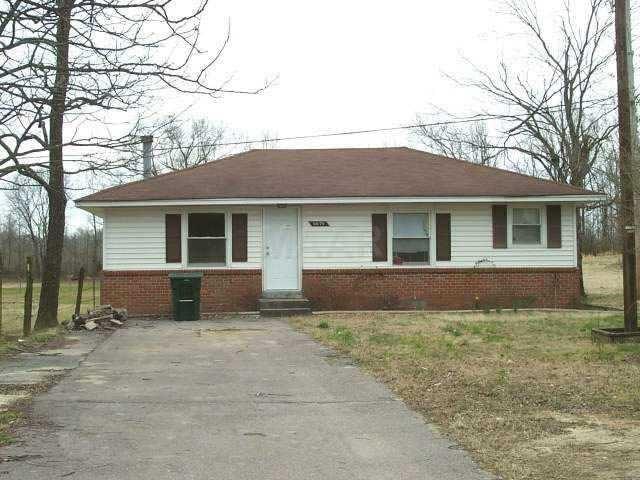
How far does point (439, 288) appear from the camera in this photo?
18.7 metres

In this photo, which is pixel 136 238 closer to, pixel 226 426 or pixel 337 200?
pixel 337 200

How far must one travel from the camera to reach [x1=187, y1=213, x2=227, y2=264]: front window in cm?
1833

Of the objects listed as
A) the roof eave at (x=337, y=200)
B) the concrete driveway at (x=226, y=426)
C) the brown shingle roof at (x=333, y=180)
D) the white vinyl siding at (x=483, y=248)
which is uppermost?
the brown shingle roof at (x=333, y=180)

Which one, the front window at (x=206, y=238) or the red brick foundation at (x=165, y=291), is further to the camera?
the front window at (x=206, y=238)

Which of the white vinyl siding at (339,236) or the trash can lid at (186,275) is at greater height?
the white vinyl siding at (339,236)

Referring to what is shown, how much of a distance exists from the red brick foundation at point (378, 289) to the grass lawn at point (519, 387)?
349cm

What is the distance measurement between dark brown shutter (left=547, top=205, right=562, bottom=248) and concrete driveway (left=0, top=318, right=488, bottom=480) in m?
10.2

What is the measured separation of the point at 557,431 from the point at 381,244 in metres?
12.4

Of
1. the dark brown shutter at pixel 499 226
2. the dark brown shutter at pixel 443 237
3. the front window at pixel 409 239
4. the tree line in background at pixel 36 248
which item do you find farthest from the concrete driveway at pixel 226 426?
the tree line in background at pixel 36 248

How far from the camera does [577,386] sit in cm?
818

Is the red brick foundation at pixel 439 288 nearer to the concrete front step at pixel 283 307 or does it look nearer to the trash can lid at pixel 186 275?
the concrete front step at pixel 283 307

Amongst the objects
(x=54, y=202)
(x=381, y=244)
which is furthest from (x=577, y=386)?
(x=54, y=202)

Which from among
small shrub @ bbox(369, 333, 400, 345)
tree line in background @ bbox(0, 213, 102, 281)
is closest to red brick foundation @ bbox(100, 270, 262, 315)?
small shrub @ bbox(369, 333, 400, 345)

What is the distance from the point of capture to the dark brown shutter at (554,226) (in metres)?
18.8
